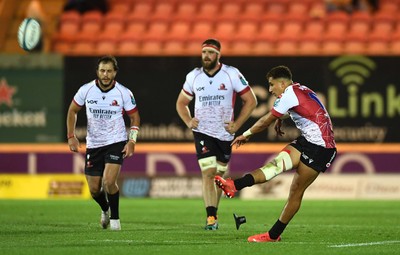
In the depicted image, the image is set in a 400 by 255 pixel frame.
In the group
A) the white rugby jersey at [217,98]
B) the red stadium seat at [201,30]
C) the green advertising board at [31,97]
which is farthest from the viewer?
the red stadium seat at [201,30]

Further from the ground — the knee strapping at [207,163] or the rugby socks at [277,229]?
the knee strapping at [207,163]

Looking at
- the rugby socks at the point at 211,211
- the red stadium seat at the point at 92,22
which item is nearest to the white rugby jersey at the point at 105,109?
the rugby socks at the point at 211,211

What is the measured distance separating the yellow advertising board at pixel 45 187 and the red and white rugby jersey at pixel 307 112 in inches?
458

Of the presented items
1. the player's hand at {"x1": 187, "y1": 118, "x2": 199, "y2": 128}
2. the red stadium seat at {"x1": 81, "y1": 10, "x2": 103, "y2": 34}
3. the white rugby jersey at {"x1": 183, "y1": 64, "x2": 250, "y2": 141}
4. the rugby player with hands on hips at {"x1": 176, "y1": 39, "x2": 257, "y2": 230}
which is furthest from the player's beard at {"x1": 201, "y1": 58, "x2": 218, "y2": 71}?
the red stadium seat at {"x1": 81, "y1": 10, "x2": 103, "y2": 34}

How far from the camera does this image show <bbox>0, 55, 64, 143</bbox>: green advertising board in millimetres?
22438

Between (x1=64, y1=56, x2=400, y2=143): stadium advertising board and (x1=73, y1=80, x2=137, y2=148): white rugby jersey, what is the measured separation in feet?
29.6

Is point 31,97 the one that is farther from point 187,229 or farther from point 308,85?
point 187,229

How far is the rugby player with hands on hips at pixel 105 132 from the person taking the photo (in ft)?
42.3

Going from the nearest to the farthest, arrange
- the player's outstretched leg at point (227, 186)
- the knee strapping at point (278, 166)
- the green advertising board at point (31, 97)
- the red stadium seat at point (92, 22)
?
the player's outstretched leg at point (227, 186), the knee strapping at point (278, 166), the green advertising board at point (31, 97), the red stadium seat at point (92, 22)

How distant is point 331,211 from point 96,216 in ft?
Result: 13.8

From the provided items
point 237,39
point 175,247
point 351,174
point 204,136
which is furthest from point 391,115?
point 175,247

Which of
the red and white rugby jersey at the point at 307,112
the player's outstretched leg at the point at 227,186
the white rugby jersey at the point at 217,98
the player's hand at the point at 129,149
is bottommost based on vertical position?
the player's outstretched leg at the point at 227,186

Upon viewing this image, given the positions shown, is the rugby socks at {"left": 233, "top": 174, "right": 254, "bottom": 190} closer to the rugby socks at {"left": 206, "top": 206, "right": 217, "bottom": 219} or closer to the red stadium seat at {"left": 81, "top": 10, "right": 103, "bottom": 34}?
the rugby socks at {"left": 206, "top": 206, "right": 217, "bottom": 219}

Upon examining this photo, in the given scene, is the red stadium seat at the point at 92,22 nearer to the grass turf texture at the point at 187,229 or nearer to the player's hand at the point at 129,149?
the grass turf texture at the point at 187,229
